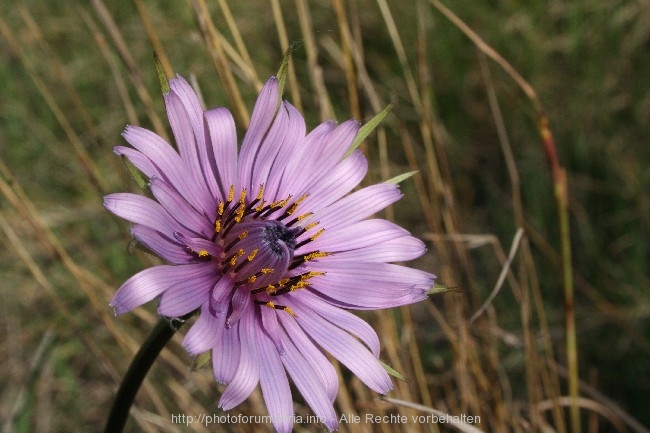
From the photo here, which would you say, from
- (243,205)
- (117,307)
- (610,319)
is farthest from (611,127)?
(117,307)

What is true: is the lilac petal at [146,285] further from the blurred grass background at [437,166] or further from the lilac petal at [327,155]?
the blurred grass background at [437,166]

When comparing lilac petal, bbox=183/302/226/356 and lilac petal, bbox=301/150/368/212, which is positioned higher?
lilac petal, bbox=301/150/368/212

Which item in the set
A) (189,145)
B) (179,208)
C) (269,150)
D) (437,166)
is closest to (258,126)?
(269,150)

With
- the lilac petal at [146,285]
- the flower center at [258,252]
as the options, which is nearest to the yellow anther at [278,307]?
the flower center at [258,252]

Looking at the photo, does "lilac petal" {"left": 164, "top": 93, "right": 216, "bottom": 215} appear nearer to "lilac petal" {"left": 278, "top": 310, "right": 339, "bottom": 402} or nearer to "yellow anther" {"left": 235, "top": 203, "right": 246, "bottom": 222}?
"yellow anther" {"left": 235, "top": 203, "right": 246, "bottom": 222}

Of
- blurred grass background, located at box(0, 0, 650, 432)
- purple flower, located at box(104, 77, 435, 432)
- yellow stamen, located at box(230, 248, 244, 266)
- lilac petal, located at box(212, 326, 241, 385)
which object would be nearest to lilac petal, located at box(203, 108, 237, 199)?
purple flower, located at box(104, 77, 435, 432)

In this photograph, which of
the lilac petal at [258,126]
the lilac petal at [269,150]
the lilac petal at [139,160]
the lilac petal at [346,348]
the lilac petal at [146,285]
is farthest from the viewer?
the lilac petal at [269,150]
